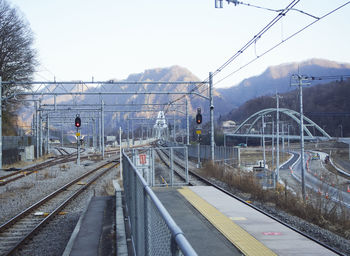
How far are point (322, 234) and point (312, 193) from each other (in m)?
3.11

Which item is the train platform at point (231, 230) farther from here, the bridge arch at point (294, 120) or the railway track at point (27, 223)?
the bridge arch at point (294, 120)

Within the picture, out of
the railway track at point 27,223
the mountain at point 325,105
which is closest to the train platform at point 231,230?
the railway track at point 27,223

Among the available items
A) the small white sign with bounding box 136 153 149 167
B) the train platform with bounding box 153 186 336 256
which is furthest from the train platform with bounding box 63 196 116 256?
the small white sign with bounding box 136 153 149 167

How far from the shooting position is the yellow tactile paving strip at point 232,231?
21.9ft

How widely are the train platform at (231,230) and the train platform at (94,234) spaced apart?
1.64m

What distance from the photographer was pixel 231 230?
8000 millimetres

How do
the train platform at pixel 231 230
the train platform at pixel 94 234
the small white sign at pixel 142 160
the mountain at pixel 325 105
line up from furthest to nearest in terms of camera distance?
the mountain at pixel 325 105, the small white sign at pixel 142 160, the train platform at pixel 231 230, the train platform at pixel 94 234

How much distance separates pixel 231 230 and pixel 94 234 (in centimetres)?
301

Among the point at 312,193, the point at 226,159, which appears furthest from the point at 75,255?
the point at 226,159

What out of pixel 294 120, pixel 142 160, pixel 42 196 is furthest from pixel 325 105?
pixel 42 196

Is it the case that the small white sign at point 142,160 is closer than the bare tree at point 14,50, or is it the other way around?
the small white sign at point 142,160

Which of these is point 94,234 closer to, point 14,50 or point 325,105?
point 14,50

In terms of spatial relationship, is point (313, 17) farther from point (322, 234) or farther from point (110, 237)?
point (110, 237)

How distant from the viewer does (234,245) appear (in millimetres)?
6938
